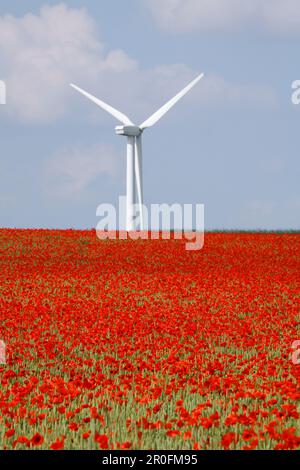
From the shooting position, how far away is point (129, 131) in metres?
50.0

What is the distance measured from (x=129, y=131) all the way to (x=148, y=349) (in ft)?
113

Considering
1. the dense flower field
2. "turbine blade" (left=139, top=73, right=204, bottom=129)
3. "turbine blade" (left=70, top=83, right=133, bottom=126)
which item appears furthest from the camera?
"turbine blade" (left=70, top=83, right=133, bottom=126)

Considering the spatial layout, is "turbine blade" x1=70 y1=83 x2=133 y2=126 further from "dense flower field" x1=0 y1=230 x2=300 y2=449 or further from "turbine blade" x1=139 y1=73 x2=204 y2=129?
"dense flower field" x1=0 y1=230 x2=300 y2=449

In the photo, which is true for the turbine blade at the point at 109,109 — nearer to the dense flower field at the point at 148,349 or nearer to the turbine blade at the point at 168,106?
the turbine blade at the point at 168,106

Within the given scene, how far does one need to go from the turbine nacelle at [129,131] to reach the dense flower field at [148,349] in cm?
1167

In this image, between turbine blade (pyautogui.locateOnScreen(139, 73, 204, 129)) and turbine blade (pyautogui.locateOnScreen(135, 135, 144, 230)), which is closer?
turbine blade (pyautogui.locateOnScreen(139, 73, 204, 129))

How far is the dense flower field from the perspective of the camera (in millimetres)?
9828

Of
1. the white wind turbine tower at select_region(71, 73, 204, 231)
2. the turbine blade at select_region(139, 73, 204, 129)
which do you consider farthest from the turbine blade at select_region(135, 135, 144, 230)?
the turbine blade at select_region(139, 73, 204, 129)

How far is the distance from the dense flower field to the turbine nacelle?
11668mm

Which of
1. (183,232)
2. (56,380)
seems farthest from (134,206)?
(56,380)

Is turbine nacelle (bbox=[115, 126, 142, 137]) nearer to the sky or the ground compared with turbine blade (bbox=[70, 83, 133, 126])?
nearer to the ground
